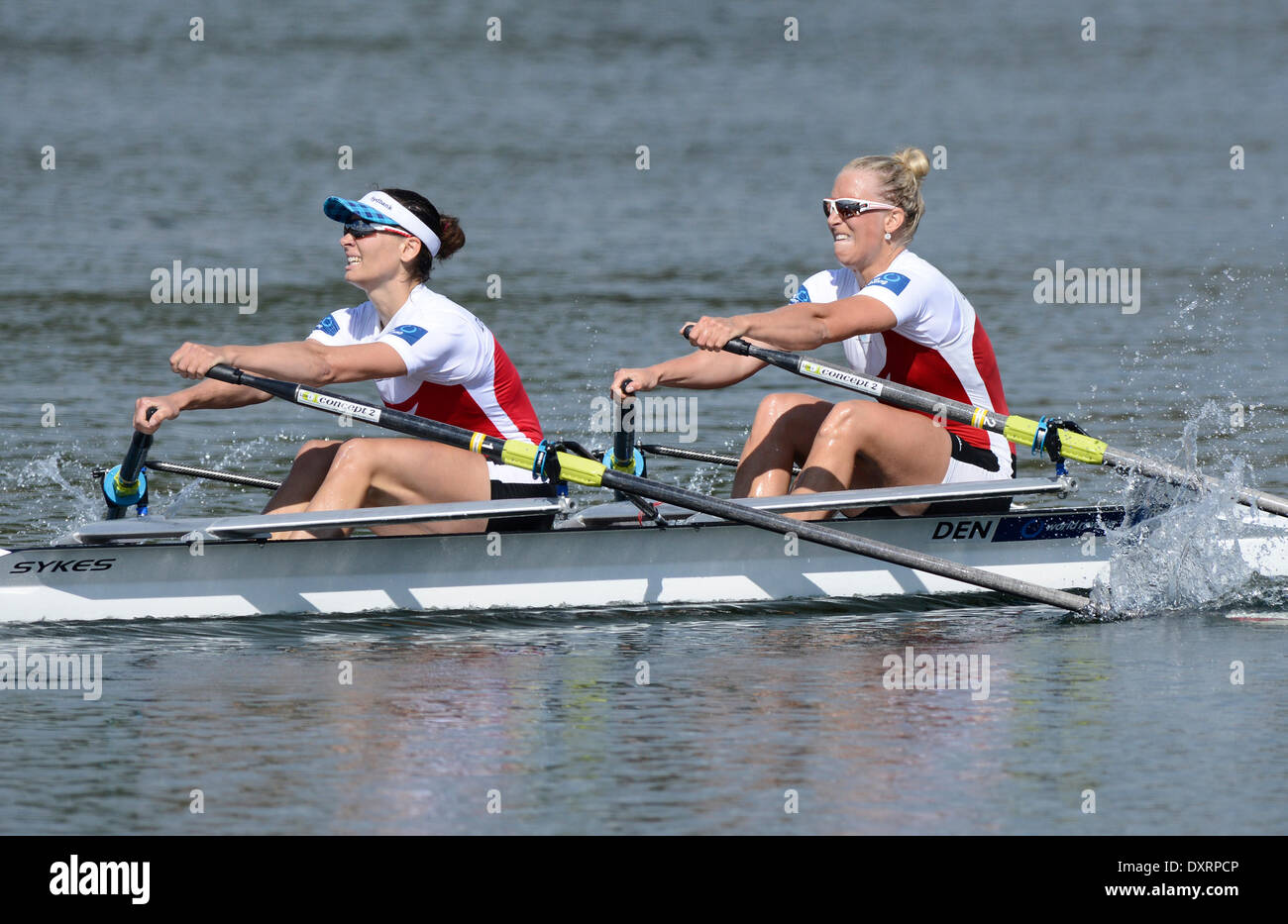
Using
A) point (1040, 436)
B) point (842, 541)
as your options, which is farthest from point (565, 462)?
point (1040, 436)

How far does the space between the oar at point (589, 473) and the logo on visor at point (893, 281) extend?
996 millimetres

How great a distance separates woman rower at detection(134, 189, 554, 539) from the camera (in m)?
8.14

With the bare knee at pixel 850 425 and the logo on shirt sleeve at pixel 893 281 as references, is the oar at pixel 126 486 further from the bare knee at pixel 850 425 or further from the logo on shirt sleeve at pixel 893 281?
the logo on shirt sleeve at pixel 893 281

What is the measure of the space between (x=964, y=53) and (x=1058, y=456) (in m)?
31.4

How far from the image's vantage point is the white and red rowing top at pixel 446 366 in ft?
26.9

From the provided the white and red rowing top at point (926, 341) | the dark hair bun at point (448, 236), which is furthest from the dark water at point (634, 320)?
the dark hair bun at point (448, 236)

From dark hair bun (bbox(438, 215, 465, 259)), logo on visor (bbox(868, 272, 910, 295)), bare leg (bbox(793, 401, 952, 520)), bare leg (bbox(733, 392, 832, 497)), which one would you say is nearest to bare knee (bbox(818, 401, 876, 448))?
bare leg (bbox(793, 401, 952, 520))

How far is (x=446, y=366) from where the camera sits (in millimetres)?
8328

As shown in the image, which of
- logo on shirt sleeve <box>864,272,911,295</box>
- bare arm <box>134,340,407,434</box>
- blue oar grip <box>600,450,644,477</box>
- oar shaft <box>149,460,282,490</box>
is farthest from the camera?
oar shaft <box>149,460,282,490</box>

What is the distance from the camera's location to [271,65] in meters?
36.8

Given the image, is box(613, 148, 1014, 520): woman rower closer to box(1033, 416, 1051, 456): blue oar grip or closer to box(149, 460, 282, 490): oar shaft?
box(1033, 416, 1051, 456): blue oar grip

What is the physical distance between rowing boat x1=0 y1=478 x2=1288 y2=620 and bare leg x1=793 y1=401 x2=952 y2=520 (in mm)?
176

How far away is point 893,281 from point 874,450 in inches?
27.4

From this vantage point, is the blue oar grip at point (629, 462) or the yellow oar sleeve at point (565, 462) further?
the blue oar grip at point (629, 462)
